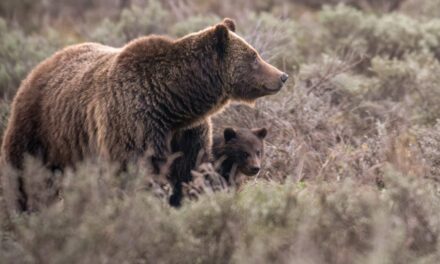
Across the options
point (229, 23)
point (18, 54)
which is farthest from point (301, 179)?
point (18, 54)

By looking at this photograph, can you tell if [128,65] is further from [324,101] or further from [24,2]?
[24,2]

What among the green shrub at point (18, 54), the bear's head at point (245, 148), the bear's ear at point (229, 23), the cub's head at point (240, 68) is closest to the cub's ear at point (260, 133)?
the bear's head at point (245, 148)

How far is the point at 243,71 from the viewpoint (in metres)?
7.79

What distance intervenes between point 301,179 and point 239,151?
0.70m

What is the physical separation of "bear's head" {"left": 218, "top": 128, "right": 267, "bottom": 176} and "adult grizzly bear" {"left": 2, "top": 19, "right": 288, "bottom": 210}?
3.26 feet

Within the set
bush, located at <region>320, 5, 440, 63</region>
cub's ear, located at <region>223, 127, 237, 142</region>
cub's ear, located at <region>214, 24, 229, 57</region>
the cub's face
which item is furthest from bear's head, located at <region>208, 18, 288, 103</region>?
bush, located at <region>320, 5, 440, 63</region>

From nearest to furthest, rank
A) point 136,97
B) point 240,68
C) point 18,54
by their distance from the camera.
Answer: point 136,97 < point 240,68 < point 18,54

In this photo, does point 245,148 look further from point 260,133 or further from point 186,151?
point 186,151

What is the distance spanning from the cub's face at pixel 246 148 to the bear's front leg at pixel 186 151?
3.42ft

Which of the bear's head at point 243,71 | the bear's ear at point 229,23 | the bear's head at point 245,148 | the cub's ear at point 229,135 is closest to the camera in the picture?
the bear's head at point 243,71

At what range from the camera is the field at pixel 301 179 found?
17.6 feet

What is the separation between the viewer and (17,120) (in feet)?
26.3

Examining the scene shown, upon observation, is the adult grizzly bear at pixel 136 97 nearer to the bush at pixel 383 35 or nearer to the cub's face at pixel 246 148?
the cub's face at pixel 246 148

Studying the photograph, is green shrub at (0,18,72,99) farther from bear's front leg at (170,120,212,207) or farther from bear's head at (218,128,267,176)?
bear's front leg at (170,120,212,207)
